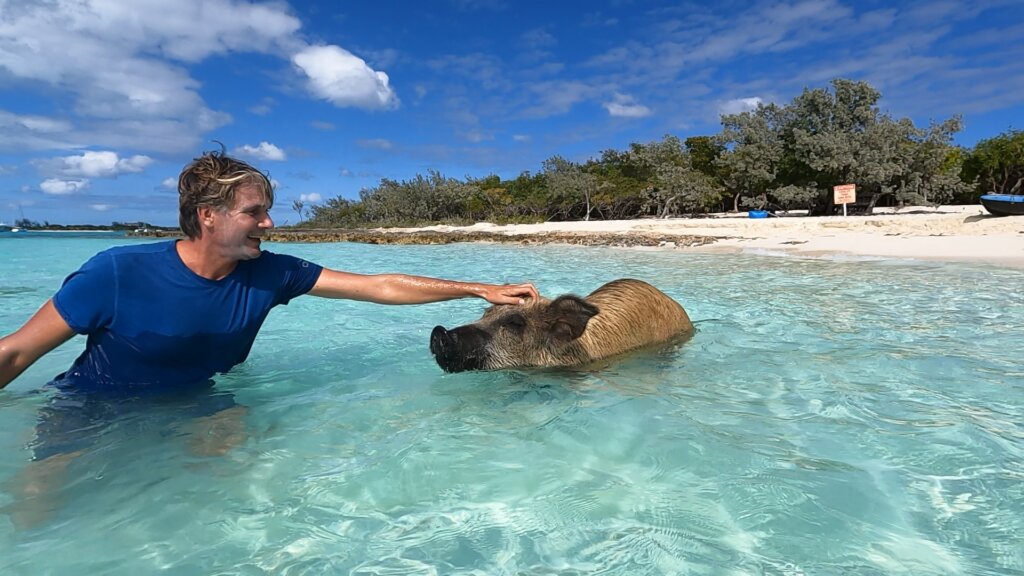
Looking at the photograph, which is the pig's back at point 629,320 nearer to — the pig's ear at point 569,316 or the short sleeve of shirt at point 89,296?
the pig's ear at point 569,316

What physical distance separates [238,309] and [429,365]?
2.22 m

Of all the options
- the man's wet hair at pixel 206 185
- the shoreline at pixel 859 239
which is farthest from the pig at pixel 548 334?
the shoreline at pixel 859 239

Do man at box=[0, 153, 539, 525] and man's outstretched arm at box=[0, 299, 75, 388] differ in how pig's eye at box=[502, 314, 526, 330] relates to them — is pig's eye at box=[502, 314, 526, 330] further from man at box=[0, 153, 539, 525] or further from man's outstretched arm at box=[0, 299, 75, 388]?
man's outstretched arm at box=[0, 299, 75, 388]

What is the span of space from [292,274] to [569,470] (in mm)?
2397

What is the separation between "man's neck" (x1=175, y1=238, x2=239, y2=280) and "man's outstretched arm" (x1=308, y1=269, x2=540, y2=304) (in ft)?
2.52

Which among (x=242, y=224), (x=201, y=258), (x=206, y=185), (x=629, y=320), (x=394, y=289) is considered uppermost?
(x=206, y=185)

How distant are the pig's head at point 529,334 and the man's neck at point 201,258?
72.2 inches

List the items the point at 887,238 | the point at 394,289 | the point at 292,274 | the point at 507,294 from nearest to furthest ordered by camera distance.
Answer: the point at 292,274
the point at 394,289
the point at 507,294
the point at 887,238

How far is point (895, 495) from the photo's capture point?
296cm

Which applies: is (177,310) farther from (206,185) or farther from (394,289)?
(394,289)

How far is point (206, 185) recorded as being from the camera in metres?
3.47

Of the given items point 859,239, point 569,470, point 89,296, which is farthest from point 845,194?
point 89,296

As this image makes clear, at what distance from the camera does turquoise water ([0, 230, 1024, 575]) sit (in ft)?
8.23

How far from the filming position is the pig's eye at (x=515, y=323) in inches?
209
